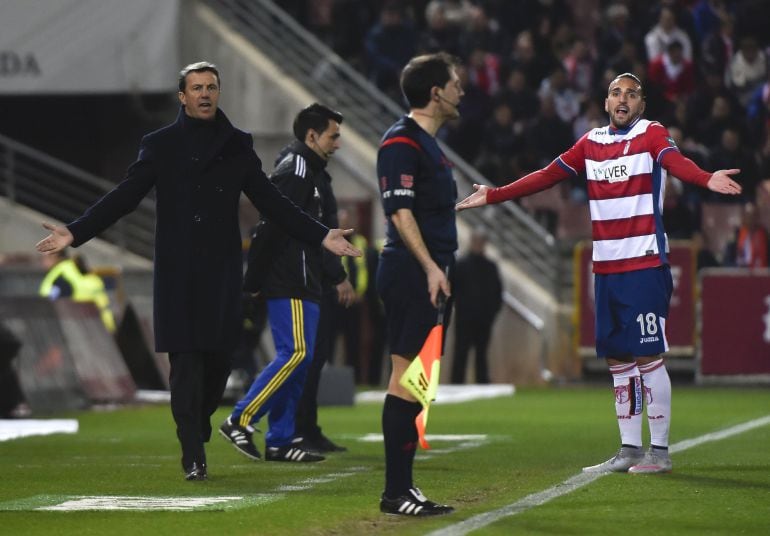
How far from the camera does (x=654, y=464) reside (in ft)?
34.4

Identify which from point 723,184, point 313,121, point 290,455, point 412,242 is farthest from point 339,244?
point 313,121

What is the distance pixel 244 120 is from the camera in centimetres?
2730

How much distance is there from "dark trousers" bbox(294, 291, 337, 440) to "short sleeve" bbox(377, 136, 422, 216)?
4.15 meters

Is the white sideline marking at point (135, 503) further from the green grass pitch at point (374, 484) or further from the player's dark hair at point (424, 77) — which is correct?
the player's dark hair at point (424, 77)

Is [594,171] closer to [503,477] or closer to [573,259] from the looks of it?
[503,477]

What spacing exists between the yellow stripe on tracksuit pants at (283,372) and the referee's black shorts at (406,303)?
133 inches

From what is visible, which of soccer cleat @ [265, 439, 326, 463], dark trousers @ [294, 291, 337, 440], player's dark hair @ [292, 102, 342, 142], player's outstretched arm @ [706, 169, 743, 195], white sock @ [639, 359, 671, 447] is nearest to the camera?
player's outstretched arm @ [706, 169, 743, 195]

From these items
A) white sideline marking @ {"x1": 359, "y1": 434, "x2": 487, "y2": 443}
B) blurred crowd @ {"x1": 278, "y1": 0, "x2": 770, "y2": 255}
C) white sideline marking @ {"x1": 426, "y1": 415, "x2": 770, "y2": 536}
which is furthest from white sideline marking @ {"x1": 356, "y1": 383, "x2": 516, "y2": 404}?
white sideline marking @ {"x1": 426, "y1": 415, "x2": 770, "y2": 536}

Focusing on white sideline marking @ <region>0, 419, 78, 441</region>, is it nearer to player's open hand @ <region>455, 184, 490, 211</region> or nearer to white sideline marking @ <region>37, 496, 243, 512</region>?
white sideline marking @ <region>37, 496, 243, 512</region>

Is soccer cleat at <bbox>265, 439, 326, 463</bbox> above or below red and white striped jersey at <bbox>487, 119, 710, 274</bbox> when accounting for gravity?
below

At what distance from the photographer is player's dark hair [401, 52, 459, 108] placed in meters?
8.54

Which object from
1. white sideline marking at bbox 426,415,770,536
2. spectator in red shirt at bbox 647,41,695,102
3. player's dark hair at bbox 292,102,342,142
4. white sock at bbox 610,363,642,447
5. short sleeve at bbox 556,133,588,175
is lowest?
white sideline marking at bbox 426,415,770,536

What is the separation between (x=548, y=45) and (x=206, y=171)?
57.2ft

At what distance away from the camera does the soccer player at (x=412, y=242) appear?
8.27 meters
